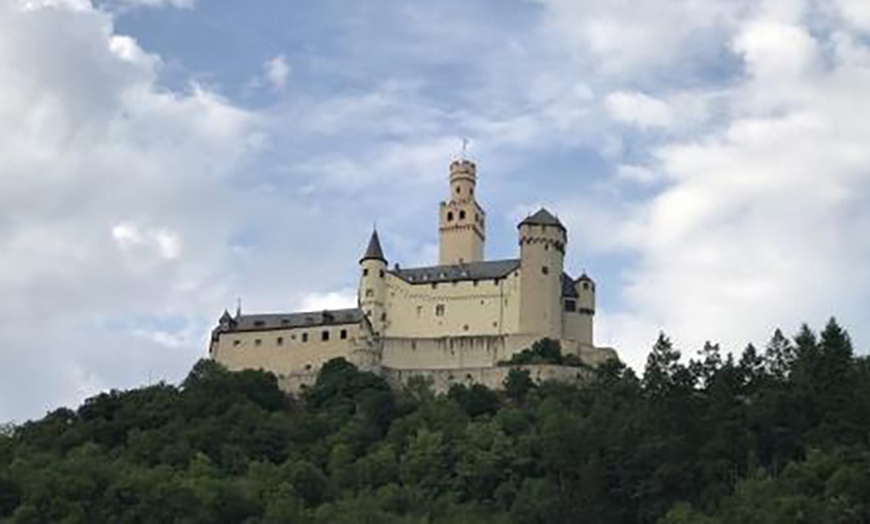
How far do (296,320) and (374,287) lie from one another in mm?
4710

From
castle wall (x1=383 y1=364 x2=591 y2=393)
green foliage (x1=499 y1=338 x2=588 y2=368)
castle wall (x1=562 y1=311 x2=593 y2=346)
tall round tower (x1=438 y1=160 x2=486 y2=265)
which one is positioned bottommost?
castle wall (x1=383 y1=364 x2=591 y2=393)

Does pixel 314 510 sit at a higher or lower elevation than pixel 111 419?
lower

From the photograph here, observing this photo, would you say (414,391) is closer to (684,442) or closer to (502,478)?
(502,478)

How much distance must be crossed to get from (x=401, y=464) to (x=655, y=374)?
13.5m

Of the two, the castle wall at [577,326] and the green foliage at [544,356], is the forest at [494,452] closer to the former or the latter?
the green foliage at [544,356]

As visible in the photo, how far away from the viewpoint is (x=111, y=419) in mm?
92750

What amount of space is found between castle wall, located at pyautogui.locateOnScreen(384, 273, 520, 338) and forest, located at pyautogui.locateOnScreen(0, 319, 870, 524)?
Result: 19.8 ft

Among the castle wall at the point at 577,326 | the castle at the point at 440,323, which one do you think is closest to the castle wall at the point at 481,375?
the castle at the point at 440,323

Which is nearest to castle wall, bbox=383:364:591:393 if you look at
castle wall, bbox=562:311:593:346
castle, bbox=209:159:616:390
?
castle, bbox=209:159:616:390

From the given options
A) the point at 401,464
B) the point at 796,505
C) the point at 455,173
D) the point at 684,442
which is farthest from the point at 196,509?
the point at 455,173

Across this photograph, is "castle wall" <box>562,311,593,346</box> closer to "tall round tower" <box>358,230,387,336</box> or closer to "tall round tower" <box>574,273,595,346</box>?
"tall round tower" <box>574,273,595,346</box>

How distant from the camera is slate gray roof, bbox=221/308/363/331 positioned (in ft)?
336

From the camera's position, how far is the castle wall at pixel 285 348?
101 m

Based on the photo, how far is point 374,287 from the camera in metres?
103
